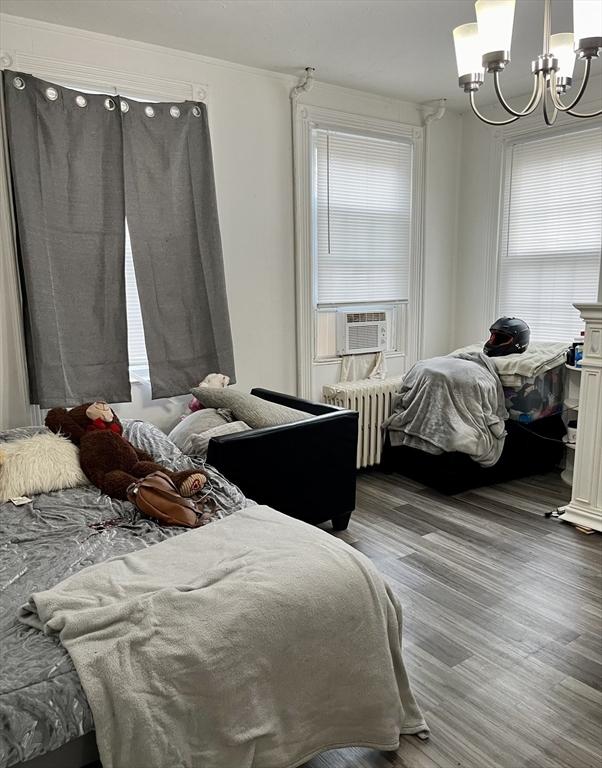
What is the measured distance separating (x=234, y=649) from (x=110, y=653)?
0.90ft

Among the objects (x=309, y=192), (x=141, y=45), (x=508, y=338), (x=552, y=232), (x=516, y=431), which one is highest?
(x=141, y=45)

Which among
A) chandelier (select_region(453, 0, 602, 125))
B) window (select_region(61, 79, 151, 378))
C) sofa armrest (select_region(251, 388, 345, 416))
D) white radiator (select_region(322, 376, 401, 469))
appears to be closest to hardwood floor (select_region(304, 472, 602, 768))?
white radiator (select_region(322, 376, 401, 469))

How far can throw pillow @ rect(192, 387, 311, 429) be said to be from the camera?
2723 millimetres

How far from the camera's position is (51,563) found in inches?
66.4

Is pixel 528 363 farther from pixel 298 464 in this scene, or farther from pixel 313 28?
pixel 313 28

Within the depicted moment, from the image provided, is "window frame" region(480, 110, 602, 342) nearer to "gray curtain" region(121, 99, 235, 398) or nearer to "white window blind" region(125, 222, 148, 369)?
"gray curtain" region(121, 99, 235, 398)

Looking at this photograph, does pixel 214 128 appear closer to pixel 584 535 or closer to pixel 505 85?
pixel 505 85

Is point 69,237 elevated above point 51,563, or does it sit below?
above

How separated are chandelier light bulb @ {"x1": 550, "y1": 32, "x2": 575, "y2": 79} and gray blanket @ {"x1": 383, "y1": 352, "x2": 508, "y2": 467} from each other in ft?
5.78

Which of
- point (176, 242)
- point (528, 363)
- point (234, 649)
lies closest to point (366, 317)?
point (528, 363)

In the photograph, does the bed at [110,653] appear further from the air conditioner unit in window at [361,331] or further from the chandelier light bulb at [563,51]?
the air conditioner unit in window at [361,331]

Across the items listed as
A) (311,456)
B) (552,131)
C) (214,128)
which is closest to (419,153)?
(552,131)

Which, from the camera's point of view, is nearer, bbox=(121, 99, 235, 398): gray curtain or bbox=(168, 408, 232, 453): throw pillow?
bbox=(168, 408, 232, 453): throw pillow

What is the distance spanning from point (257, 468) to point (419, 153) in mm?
2889
